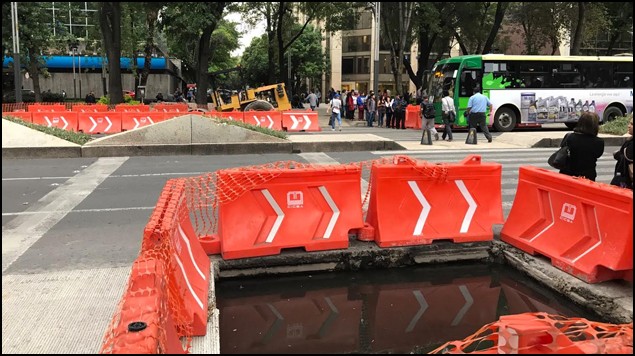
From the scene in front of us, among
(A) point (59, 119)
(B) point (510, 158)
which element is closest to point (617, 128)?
(B) point (510, 158)

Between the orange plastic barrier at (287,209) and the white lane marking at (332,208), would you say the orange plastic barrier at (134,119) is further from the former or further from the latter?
the white lane marking at (332,208)

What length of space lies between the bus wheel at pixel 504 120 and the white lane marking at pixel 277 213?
62.2 ft

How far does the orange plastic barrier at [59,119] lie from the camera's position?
20031 millimetres

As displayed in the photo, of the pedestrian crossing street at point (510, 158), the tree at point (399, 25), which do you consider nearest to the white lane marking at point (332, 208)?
the pedestrian crossing street at point (510, 158)

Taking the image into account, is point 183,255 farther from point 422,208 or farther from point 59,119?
point 59,119

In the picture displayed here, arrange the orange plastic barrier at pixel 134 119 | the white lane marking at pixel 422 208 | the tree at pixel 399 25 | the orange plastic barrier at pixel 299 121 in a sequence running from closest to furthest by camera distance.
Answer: the white lane marking at pixel 422 208
the orange plastic barrier at pixel 134 119
the orange plastic barrier at pixel 299 121
the tree at pixel 399 25

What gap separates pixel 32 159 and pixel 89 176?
3.65 m

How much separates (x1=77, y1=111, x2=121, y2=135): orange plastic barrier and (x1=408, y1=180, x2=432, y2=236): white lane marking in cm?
1740

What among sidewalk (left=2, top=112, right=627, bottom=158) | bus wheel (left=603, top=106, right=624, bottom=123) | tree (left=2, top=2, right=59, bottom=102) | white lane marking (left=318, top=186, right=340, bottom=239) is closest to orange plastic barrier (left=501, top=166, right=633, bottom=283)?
white lane marking (left=318, top=186, right=340, bottom=239)

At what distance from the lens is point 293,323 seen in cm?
444

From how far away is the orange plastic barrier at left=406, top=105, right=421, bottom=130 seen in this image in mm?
24672

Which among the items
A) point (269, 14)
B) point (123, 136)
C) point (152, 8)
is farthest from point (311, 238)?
point (269, 14)

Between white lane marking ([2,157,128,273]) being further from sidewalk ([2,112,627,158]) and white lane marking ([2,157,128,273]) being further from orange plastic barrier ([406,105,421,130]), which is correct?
orange plastic barrier ([406,105,421,130])

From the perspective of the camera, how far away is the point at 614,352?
2879 mm
